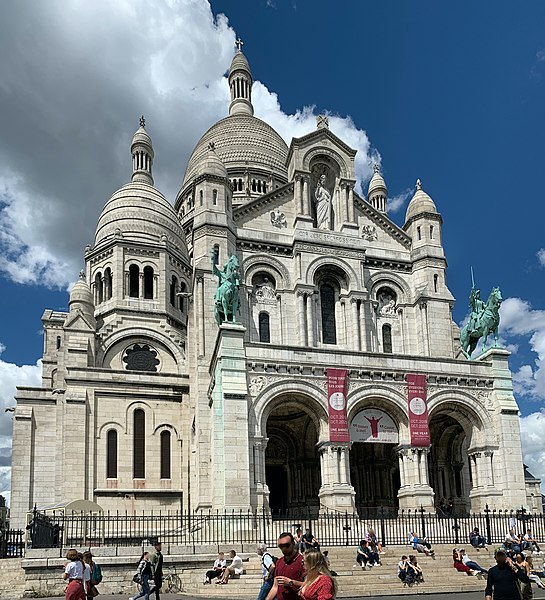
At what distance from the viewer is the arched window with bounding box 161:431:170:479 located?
131ft

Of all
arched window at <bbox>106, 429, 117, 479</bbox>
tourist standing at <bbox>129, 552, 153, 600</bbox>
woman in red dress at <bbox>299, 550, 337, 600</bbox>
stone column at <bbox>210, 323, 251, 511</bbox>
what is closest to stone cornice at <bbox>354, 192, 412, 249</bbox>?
stone column at <bbox>210, 323, 251, 511</bbox>

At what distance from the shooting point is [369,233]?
143ft

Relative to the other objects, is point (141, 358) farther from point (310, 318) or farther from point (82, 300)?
point (310, 318)

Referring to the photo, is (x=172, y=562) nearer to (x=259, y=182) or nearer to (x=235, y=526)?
(x=235, y=526)

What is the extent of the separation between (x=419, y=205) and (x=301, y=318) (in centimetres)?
1131

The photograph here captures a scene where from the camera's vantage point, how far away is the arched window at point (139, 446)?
39406mm

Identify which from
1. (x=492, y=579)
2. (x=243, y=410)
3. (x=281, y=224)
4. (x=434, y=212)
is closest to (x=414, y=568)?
(x=243, y=410)

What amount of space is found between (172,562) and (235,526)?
5.67 m

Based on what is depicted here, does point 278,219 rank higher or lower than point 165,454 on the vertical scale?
higher

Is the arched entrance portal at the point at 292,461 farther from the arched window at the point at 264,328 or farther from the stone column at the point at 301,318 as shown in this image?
the arched window at the point at 264,328

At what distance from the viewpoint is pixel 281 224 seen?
137 ft

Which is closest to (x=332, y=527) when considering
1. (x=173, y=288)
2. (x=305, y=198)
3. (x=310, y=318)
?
(x=310, y=318)

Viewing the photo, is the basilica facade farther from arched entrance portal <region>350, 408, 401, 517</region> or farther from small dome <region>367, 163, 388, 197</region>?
small dome <region>367, 163, 388, 197</region>

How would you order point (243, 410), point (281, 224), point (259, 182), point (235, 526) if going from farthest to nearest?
point (259, 182), point (281, 224), point (243, 410), point (235, 526)
